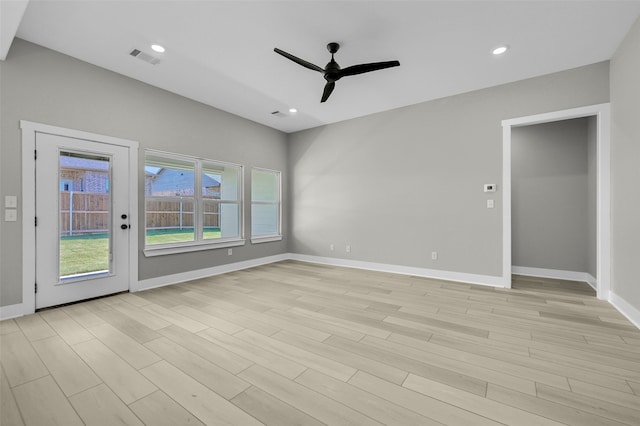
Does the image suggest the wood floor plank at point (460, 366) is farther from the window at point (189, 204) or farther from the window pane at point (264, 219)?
the window pane at point (264, 219)

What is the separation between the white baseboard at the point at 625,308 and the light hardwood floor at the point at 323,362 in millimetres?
93

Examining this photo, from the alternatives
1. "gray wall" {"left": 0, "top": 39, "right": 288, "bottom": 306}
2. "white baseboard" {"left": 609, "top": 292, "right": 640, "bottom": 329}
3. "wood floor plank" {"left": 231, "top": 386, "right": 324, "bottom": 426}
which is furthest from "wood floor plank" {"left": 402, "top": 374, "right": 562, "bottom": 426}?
"gray wall" {"left": 0, "top": 39, "right": 288, "bottom": 306}

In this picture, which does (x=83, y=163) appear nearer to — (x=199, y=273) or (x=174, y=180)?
(x=174, y=180)

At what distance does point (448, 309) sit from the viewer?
9.85 feet

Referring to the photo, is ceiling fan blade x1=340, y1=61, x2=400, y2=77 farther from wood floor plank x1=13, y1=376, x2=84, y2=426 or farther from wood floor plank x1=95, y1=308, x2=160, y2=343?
wood floor plank x1=13, y1=376, x2=84, y2=426

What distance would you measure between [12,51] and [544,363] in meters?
5.63

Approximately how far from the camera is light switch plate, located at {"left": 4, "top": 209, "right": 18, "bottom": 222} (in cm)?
274

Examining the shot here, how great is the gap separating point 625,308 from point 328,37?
13.9 ft

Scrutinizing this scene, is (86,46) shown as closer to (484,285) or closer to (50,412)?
(50,412)

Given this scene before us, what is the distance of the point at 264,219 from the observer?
19.5 feet

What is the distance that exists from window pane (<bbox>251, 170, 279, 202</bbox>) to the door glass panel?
2.56 metres

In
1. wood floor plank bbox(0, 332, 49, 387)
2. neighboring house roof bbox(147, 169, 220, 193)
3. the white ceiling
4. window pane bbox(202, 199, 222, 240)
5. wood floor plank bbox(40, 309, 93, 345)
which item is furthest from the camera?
window pane bbox(202, 199, 222, 240)

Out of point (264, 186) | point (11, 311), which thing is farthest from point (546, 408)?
point (264, 186)

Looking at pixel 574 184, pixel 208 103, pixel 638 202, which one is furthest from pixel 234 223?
pixel 574 184
